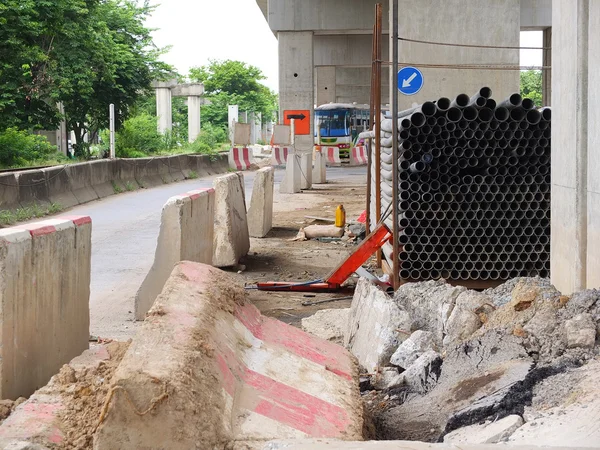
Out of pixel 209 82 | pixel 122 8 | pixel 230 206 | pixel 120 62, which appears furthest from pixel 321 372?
pixel 209 82

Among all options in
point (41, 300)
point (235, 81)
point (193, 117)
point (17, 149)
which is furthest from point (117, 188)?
point (235, 81)

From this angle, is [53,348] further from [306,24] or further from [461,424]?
[306,24]

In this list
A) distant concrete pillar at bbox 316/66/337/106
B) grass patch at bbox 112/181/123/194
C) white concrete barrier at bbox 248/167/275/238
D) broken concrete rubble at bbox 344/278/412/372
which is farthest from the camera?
distant concrete pillar at bbox 316/66/337/106

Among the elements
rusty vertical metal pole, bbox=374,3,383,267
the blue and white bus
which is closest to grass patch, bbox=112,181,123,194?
rusty vertical metal pole, bbox=374,3,383,267

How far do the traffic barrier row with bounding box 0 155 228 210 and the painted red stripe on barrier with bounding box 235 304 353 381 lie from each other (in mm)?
11507

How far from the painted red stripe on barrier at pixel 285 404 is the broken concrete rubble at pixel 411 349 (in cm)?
163

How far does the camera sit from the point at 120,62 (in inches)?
1469

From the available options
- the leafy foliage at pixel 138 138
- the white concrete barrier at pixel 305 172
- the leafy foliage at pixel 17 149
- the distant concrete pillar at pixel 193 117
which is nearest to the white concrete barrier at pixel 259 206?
the white concrete barrier at pixel 305 172

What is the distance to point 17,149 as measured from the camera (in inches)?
1080

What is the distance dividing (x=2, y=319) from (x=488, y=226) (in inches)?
234

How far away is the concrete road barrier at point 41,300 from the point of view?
460cm

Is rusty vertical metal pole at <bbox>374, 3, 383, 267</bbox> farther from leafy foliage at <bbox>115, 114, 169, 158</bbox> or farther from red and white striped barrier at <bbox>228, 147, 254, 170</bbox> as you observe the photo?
A: leafy foliage at <bbox>115, 114, 169, 158</bbox>

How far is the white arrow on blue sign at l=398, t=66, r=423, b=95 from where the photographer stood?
16797 mm

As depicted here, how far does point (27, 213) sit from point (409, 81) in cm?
735
